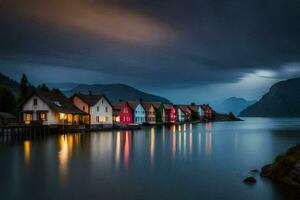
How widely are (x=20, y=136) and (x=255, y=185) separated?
180 ft

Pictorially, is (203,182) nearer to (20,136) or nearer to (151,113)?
(20,136)

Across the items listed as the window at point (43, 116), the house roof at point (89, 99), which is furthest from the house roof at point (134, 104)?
the window at point (43, 116)

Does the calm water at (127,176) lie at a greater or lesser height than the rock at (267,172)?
lesser

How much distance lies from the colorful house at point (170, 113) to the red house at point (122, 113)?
4066cm

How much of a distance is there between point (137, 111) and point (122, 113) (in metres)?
11.7

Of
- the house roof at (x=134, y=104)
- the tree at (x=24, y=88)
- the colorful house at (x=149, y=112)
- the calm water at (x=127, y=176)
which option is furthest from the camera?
the colorful house at (x=149, y=112)

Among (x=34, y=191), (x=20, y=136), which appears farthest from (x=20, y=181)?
(x=20, y=136)

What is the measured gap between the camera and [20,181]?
25.0 m

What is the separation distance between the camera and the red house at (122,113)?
367ft

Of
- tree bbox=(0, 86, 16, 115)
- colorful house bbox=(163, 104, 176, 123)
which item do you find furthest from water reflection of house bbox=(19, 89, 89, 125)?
colorful house bbox=(163, 104, 176, 123)

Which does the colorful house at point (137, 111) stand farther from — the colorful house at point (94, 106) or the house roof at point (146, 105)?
the colorful house at point (94, 106)

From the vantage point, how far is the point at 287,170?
25.0 metres

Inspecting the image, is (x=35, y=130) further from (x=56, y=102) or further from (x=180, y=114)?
(x=180, y=114)

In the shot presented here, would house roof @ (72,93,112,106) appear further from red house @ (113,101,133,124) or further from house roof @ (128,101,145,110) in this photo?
house roof @ (128,101,145,110)
